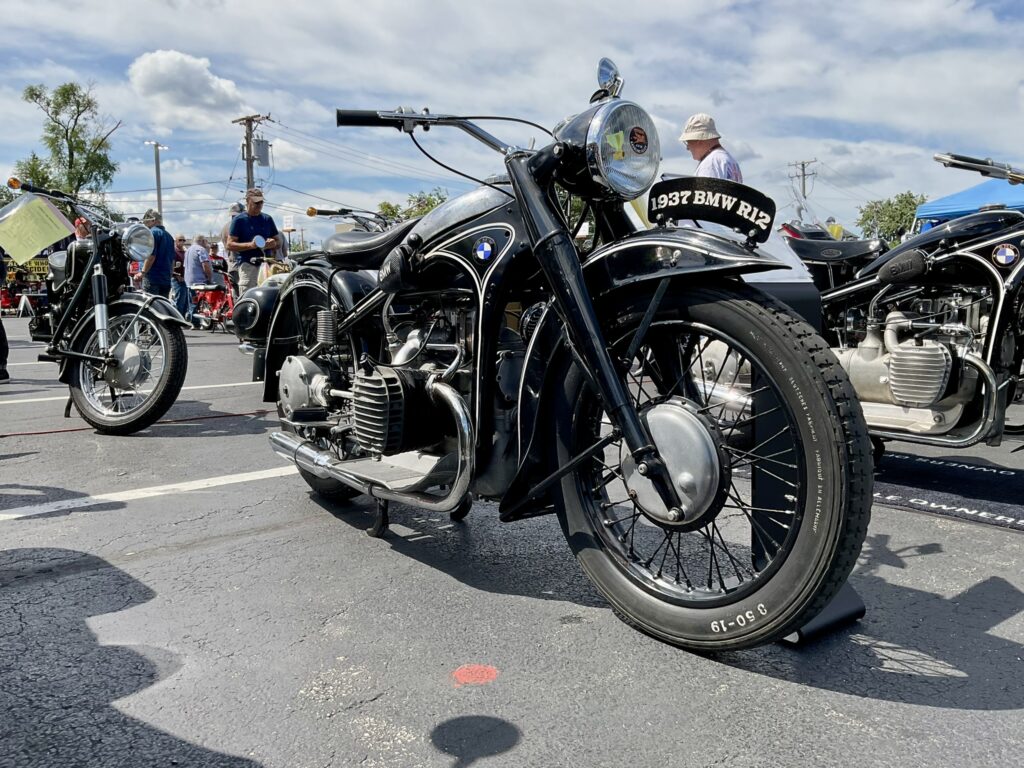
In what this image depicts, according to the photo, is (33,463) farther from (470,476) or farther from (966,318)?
(966,318)

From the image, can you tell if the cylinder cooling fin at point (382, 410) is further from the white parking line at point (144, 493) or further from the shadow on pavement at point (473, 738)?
the white parking line at point (144, 493)

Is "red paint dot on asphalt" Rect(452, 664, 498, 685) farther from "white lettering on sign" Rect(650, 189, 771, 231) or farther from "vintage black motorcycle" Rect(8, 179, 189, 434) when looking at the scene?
"vintage black motorcycle" Rect(8, 179, 189, 434)

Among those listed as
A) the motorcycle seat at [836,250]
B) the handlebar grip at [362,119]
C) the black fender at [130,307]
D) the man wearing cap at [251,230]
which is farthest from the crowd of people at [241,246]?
the handlebar grip at [362,119]

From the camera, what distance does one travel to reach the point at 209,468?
15.1 ft

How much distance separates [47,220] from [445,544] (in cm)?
435

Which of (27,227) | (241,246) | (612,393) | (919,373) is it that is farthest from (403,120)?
(241,246)

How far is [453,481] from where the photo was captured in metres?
2.92

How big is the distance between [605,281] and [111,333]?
4.58 metres

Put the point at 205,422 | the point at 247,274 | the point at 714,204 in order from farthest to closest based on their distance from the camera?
1. the point at 247,274
2. the point at 205,422
3. the point at 714,204

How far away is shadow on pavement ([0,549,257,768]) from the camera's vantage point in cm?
185

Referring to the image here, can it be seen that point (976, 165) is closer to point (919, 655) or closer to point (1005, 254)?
point (1005, 254)

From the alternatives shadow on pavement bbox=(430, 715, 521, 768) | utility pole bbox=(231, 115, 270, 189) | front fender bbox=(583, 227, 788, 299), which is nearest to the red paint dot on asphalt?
shadow on pavement bbox=(430, 715, 521, 768)

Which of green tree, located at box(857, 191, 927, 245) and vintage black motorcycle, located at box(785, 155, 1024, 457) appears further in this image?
green tree, located at box(857, 191, 927, 245)

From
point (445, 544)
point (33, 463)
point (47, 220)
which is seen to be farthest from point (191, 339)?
point (445, 544)
